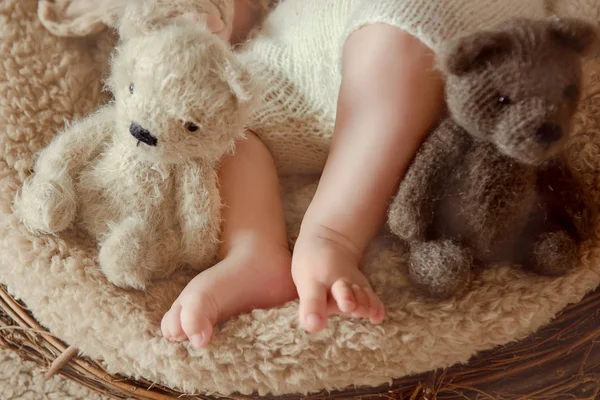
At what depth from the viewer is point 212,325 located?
64 cm

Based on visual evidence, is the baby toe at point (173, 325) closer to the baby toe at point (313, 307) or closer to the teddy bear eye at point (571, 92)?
the baby toe at point (313, 307)

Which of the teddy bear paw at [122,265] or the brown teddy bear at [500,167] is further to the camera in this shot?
the teddy bear paw at [122,265]

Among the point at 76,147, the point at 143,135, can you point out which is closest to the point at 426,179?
the point at 143,135

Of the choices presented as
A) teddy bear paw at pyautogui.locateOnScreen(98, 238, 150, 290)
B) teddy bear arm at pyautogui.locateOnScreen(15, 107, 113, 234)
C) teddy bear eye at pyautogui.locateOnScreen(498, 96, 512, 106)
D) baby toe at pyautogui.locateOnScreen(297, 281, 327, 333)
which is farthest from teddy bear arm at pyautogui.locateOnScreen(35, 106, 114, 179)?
teddy bear eye at pyautogui.locateOnScreen(498, 96, 512, 106)

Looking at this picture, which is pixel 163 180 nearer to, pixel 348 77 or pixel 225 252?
pixel 225 252

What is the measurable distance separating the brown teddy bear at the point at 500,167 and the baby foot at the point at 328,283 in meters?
0.06

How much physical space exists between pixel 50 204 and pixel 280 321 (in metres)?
0.29

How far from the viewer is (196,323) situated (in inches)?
24.3

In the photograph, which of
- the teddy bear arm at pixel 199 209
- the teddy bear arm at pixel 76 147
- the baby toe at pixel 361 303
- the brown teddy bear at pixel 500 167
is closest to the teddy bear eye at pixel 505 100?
the brown teddy bear at pixel 500 167

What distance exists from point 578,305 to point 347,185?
0.99ft

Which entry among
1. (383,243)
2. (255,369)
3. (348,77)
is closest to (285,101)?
(348,77)

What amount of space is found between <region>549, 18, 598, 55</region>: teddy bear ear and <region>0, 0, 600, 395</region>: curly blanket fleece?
189 millimetres

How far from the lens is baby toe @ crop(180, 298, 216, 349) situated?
618 millimetres

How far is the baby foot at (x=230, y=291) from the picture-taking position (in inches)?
24.6
